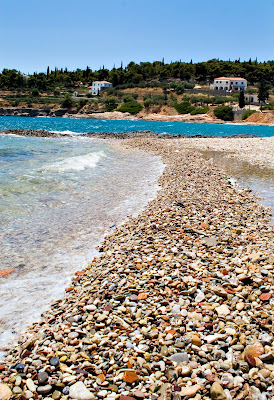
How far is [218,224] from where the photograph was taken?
9.20 meters

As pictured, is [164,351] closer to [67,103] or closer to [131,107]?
[131,107]

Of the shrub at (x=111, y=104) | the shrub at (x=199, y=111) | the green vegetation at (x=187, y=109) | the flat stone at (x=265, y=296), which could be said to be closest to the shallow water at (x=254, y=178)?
the flat stone at (x=265, y=296)

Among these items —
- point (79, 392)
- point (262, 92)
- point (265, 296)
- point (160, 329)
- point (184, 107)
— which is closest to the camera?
point (79, 392)

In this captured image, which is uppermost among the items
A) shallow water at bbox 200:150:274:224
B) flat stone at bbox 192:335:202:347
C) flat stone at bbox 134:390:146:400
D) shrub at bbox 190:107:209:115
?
shrub at bbox 190:107:209:115

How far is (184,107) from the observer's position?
121m

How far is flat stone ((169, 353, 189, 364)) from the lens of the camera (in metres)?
3.98

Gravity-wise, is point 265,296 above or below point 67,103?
below

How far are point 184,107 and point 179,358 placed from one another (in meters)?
123

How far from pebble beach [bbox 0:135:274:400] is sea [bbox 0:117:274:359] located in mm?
566

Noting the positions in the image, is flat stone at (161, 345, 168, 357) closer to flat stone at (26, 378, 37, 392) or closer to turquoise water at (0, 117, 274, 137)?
flat stone at (26, 378, 37, 392)

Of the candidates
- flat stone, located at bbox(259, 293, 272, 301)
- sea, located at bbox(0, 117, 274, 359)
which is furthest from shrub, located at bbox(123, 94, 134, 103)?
flat stone, located at bbox(259, 293, 272, 301)

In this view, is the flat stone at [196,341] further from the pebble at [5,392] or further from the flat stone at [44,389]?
the pebble at [5,392]

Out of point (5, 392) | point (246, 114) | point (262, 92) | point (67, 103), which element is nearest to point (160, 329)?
point (5, 392)

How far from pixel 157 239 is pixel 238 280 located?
2739 mm
